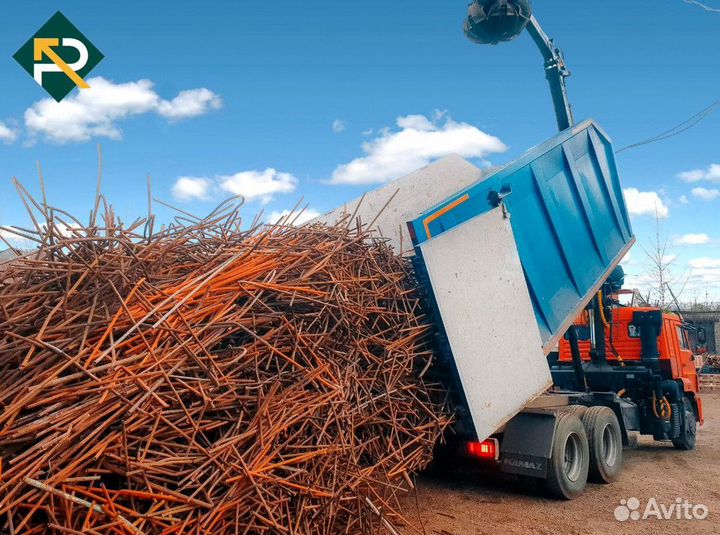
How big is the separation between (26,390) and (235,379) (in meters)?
1.05

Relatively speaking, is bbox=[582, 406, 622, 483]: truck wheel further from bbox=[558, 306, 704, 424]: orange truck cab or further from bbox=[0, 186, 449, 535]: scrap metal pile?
bbox=[0, 186, 449, 535]: scrap metal pile

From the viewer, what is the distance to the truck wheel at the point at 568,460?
228 inches

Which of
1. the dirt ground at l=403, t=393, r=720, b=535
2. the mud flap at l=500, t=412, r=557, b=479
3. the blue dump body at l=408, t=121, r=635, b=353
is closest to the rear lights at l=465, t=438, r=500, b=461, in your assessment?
the mud flap at l=500, t=412, r=557, b=479

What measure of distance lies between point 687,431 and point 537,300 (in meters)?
5.54

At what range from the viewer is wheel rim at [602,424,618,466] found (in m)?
7.03

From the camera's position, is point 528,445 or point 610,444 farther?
point 610,444

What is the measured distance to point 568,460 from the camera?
20.5ft

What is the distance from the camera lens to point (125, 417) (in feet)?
9.64

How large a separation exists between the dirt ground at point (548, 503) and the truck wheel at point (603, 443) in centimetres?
16

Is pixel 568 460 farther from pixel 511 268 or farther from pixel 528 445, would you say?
pixel 511 268

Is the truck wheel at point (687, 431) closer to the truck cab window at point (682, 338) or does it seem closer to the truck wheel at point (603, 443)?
the truck cab window at point (682, 338)

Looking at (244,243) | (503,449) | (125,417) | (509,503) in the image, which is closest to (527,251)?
(503,449)

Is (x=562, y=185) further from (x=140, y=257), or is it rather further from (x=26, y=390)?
(x=26, y=390)

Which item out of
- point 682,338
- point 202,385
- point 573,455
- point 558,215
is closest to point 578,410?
point 573,455
